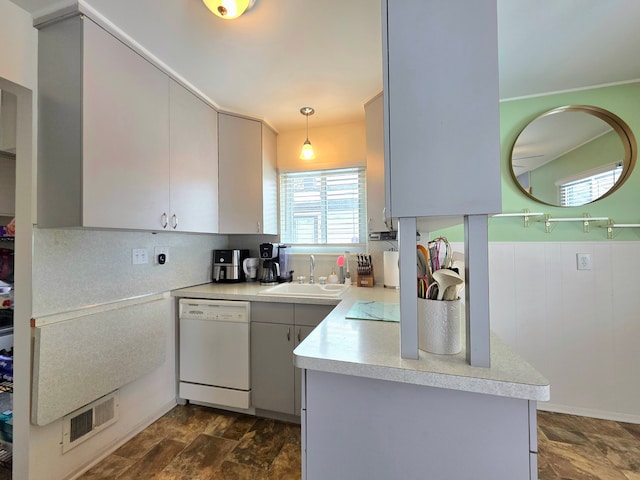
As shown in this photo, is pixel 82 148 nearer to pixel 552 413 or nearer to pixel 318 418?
pixel 318 418

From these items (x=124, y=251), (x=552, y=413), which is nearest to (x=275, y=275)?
(x=124, y=251)

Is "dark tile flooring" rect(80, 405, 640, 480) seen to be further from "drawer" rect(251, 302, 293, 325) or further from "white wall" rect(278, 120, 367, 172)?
"white wall" rect(278, 120, 367, 172)

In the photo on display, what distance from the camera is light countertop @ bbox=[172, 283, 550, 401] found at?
0.63 m

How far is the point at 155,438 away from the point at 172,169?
5.91ft

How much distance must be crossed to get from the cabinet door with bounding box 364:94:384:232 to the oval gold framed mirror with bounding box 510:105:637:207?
1.11 meters

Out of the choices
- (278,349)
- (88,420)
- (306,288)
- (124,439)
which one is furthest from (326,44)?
(124,439)

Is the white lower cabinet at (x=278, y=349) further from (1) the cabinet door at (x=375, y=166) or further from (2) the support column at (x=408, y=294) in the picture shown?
(2) the support column at (x=408, y=294)

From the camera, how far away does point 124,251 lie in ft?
5.73

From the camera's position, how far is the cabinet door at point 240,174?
2266 millimetres

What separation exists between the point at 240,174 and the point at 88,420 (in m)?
1.92

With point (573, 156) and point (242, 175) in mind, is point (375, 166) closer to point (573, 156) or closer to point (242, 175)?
point (242, 175)

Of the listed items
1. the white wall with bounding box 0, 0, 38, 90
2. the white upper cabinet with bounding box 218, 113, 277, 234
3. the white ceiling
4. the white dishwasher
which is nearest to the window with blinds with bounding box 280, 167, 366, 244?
the white upper cabinet with bounding box 218, 113, 277, 234

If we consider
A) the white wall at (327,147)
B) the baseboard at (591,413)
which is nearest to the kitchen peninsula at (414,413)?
the baseboard at (591,413)

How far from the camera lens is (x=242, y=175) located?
233 centimetres
